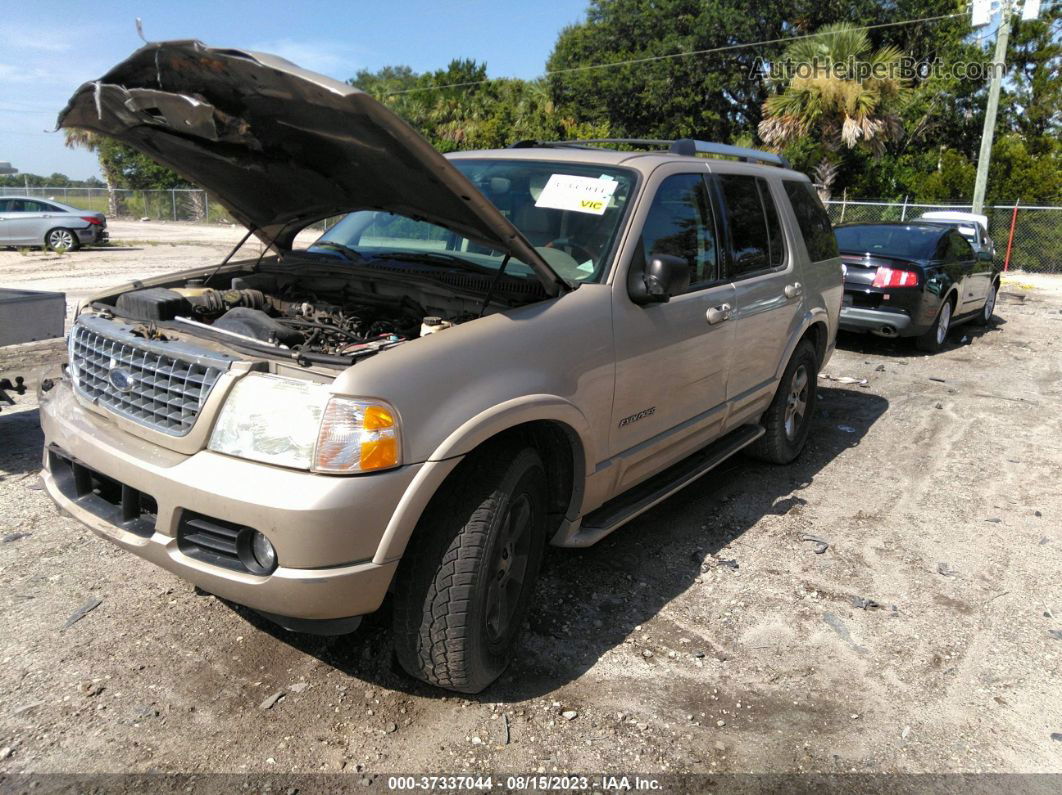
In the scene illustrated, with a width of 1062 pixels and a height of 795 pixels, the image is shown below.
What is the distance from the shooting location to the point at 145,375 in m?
2.86

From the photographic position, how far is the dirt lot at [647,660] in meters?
2.79

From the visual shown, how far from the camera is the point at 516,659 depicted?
10.9 ft

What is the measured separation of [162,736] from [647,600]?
6.88 ft

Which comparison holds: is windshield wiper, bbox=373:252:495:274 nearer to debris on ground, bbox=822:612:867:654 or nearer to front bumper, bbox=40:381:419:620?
front bumper, bbox=40:381:419:620

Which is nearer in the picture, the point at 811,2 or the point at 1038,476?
the point at 1038,476

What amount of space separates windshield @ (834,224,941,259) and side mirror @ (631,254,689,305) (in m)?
7.45

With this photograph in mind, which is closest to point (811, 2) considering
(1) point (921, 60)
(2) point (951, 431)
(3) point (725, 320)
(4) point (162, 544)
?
(1) point (921, 60)

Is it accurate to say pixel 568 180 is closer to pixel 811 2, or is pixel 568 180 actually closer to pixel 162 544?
pixel 162 544

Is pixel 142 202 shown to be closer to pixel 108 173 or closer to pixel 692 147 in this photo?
pixel 108 173

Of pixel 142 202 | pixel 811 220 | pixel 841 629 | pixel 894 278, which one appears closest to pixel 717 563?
pixel 841 629

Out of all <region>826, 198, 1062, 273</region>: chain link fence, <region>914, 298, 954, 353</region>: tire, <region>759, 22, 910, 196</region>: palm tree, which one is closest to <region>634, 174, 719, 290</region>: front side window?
<region>914, 298, 954, 353</region>: tire

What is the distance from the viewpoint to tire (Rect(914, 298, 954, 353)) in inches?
400

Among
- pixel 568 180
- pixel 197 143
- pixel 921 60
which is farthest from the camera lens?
pixel 921 60

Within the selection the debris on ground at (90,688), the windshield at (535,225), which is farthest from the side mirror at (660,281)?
the debris on ground at (90,688)
